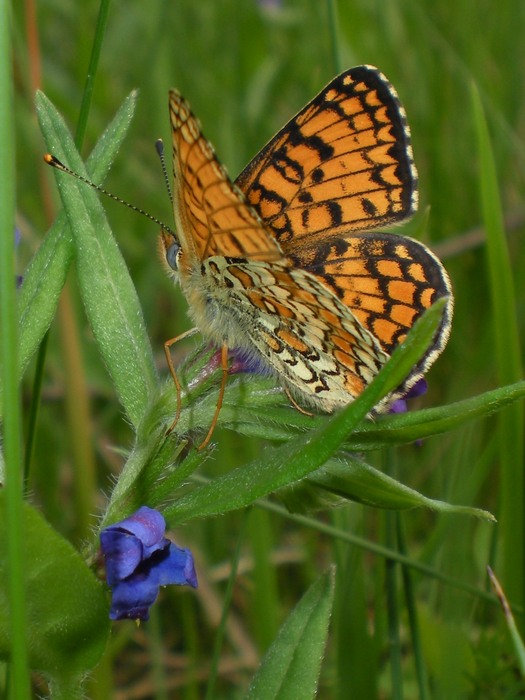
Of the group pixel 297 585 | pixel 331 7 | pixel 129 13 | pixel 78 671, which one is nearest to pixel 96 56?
pixel 331 7

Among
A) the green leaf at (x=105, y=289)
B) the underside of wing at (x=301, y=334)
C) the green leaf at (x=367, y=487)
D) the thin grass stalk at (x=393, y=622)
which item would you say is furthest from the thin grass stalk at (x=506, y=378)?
the green leaf at (x=105, y=289)

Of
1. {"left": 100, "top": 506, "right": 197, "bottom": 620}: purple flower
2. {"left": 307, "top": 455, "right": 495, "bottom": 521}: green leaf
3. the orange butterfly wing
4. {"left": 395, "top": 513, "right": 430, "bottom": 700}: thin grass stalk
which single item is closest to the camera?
{"left": 100, "top": 506, "right": 197, "bottom": 620}: purple flower

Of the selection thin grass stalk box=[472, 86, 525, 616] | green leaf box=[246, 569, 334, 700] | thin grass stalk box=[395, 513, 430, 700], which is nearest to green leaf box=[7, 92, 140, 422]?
green leaf box=[246, 569, 334, 700]

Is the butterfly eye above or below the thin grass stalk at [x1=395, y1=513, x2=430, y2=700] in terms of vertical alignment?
above

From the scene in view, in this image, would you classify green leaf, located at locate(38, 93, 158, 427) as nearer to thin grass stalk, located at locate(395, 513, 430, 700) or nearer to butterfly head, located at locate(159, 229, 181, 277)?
butterfly head, located at locate(159, 229, 181, 277)

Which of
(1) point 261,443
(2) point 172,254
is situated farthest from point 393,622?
(1) point 261,443
